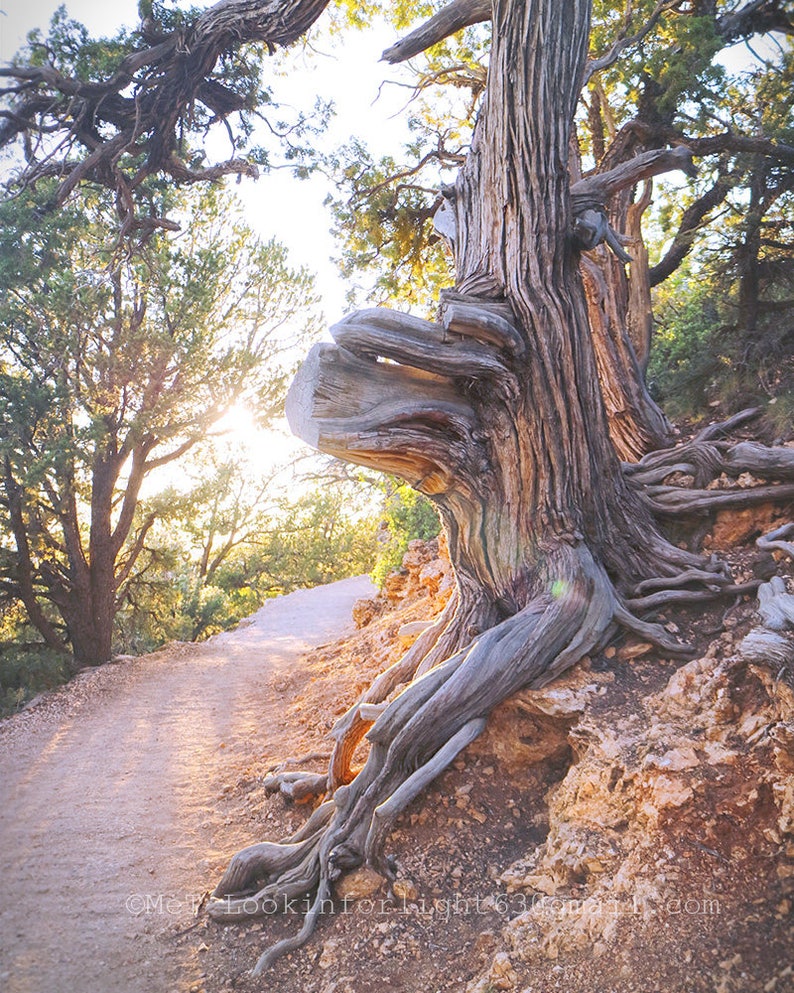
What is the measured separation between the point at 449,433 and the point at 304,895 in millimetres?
2653

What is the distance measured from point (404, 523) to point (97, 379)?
5122 millimetres

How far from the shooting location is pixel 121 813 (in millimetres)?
4887

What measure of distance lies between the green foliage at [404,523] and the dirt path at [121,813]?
7.23 feet

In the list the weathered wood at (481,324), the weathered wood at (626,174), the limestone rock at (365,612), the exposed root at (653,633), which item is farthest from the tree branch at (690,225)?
the limestone rock at (365,612)

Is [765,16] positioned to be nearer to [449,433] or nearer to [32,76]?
[449,433]

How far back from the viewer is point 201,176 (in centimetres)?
593

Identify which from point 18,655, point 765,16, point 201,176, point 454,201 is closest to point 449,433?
point 454,201

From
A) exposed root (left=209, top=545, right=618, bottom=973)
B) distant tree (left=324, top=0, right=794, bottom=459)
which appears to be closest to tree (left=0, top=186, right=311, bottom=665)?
distant tree (left=324, top=0, right=794, bottom=459)

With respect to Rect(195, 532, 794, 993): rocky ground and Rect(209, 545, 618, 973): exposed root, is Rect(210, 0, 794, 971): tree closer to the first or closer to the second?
Rect(209, 545, 618, 973): exposed root

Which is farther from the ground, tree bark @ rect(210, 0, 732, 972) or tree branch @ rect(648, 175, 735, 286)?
tree branch @ rect(648, 175, 735, 286)

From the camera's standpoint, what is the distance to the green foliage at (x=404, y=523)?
10148 mm

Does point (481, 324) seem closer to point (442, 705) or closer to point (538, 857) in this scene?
point (442, 705)

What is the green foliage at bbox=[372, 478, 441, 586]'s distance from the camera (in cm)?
1015

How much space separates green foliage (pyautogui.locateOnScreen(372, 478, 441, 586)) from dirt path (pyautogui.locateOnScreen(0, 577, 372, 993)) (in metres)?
2.20
